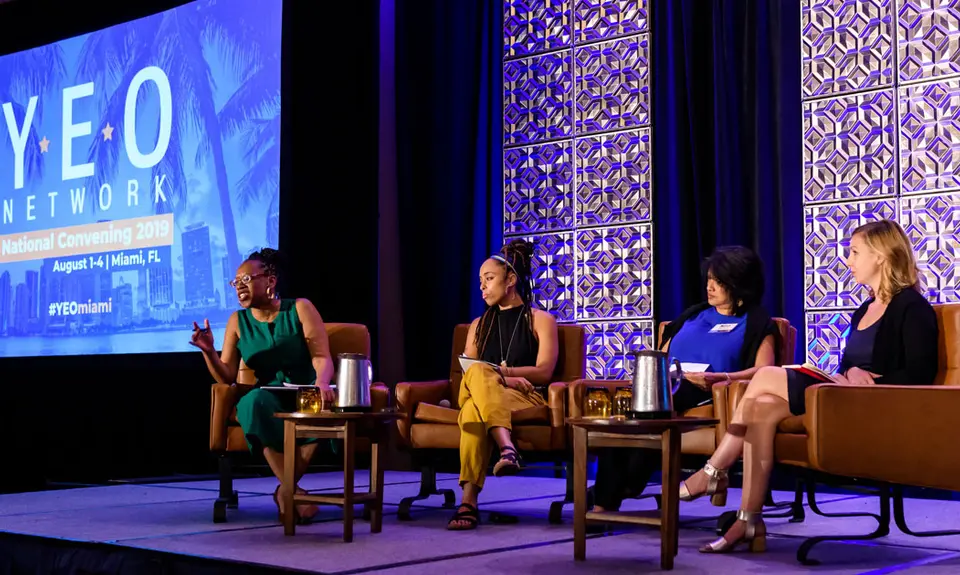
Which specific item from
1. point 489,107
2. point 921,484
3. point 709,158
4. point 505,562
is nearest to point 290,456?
point 505,562

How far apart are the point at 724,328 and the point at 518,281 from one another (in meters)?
0.87

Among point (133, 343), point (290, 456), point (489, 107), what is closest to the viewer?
point (290, 456)

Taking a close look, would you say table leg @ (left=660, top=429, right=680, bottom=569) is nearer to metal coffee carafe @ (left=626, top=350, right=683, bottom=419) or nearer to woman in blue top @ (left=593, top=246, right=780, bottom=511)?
metal coffee carafe @ (left=626, top=350, right=683, bottom=419)

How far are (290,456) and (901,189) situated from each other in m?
2.95

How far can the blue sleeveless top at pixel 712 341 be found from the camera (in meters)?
3.67

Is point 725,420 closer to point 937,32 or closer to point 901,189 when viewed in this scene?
point 901,189

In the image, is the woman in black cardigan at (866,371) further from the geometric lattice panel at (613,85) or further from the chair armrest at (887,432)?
the geometric lattice panel at (613,85)

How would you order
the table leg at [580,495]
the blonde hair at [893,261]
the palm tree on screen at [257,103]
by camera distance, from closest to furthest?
1. the table leg at [580,495]
2. the blonde hair at [893,261]
3. the palm tree on screen at [257,103]

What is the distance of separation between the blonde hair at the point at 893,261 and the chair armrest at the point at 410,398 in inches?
68.2

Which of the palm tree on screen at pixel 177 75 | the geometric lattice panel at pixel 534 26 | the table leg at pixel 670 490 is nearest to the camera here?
the table leg at pixel 670 490

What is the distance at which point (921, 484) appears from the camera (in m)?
2.58

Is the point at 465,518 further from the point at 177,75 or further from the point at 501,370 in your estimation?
the point at 177,75

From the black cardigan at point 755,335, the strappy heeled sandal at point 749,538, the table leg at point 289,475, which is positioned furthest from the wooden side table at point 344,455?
the black cardigan at point 755,335

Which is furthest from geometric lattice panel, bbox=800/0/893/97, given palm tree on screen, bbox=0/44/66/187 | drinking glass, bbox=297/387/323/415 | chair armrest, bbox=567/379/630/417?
palm tree on screen, bbox=0/44/66/187
